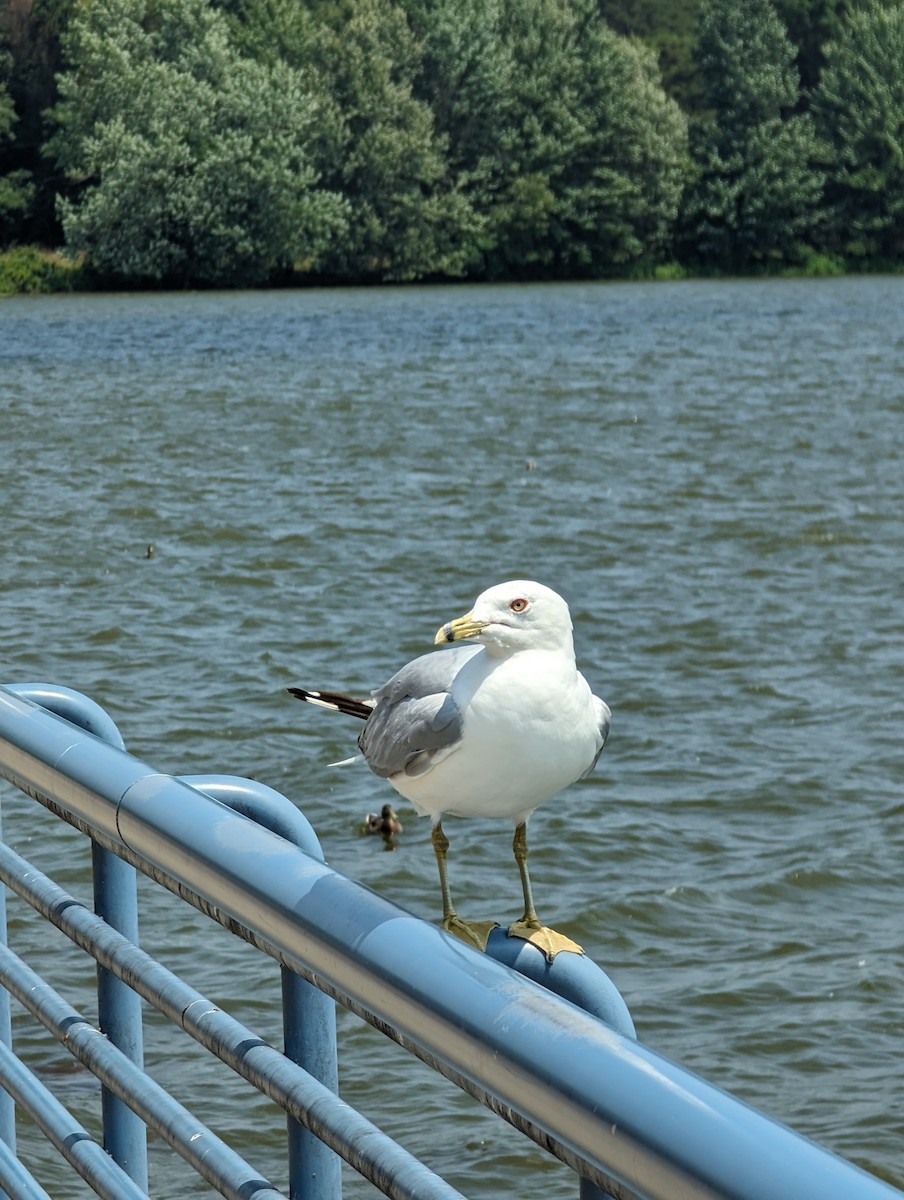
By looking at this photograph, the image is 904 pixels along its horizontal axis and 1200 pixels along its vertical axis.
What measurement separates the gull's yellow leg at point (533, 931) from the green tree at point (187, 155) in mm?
47975

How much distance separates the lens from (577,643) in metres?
11.4

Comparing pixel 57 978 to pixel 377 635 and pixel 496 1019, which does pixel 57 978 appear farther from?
pixel 496 1019

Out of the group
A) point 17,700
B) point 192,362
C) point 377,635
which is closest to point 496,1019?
point 17,700

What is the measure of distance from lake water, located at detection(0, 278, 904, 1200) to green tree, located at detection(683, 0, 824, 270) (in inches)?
1350

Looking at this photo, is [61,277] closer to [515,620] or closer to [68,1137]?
[515,620]

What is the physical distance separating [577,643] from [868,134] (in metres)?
56.2

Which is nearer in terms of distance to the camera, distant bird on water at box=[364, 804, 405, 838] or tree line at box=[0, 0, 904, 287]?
distant bird on water at box=[364, 804, 405, 838]

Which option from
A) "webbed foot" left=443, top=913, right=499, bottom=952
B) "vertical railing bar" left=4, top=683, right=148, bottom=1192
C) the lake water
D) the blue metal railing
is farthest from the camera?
the lake water

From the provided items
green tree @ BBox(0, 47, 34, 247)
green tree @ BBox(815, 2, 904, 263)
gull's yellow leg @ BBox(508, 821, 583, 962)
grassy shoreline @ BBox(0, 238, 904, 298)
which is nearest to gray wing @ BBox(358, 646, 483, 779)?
gull's yellow leg @ BBox(508, 821, 583, 962)

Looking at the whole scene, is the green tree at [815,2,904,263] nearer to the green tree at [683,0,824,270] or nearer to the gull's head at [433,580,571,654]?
the green tree at [683,0,824,270]

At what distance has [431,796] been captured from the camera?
8.20 feet

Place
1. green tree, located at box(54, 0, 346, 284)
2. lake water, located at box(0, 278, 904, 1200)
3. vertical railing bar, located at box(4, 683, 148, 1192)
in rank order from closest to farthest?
vertical railing bar, located at box(4, 683, 148, 1192) → lake water, located at box(0, 278, 904, 1200) → green tree, located at box(54, 0, 346, 284)

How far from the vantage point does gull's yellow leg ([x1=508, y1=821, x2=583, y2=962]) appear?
61.1 inches

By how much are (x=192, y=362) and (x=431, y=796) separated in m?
A: 28.0
